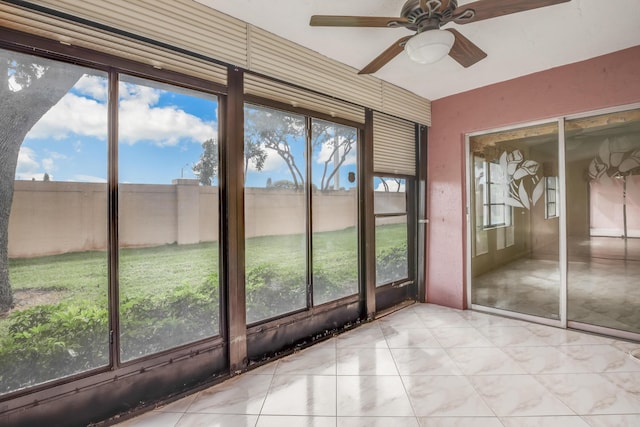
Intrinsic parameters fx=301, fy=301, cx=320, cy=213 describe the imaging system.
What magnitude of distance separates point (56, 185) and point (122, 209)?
38cm

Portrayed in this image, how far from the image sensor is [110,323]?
6.80 ft

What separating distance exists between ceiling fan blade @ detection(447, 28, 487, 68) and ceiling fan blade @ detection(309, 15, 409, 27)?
1.62 feet

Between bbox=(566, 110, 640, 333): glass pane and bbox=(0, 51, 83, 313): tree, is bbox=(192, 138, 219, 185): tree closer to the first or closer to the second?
bbox=(0, 51, 83, 313): tree

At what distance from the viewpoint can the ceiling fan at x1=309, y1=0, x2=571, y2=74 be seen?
187cm

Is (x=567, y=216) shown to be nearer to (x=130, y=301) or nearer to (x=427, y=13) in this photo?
(x=427, y=13)

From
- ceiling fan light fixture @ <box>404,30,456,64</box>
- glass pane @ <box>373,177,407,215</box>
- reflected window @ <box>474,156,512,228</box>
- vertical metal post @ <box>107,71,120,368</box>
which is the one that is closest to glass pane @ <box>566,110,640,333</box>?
reflected window @ <box>474,156,512,228</box>

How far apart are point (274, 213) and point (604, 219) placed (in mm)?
3653

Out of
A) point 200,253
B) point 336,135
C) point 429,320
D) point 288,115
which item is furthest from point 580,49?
point 200,253

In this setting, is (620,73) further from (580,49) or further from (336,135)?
(336,135)

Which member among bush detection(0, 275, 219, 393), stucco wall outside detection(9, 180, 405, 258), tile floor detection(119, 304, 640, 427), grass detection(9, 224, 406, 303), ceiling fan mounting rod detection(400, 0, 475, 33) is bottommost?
tile floor detection(119, 304, 640, 427)

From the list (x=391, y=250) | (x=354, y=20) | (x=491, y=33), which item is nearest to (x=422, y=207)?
(x=391, y=250)

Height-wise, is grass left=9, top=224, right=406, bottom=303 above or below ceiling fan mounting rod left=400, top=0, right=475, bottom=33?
below

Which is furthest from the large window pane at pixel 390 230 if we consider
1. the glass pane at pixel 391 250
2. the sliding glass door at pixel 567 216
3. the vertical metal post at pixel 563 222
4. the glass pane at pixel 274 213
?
the vertical metal post at pixel 563 222

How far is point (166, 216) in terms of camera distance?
236cm
